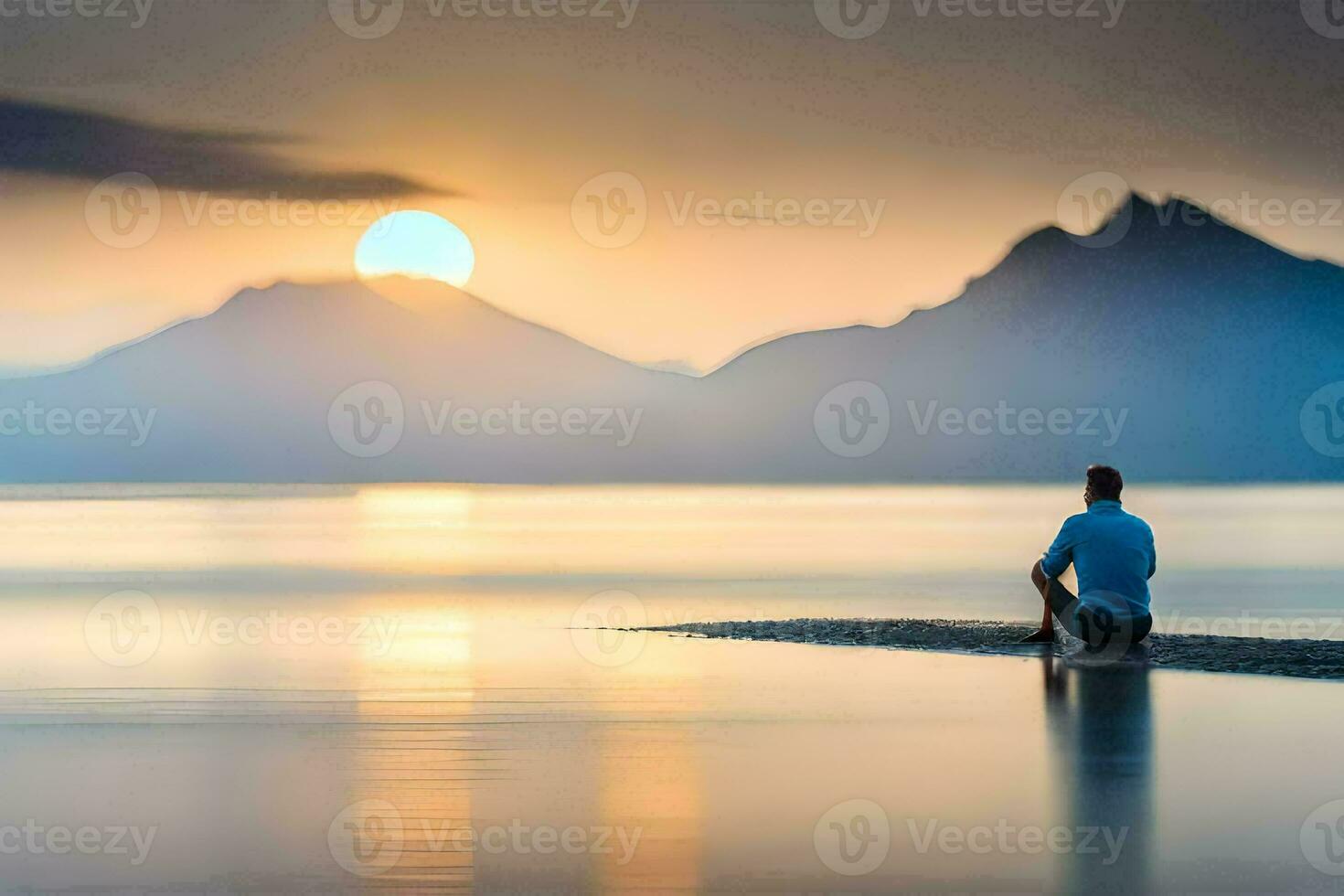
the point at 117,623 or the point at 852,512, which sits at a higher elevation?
the point at 852,512

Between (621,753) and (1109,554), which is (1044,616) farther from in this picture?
(621,753)

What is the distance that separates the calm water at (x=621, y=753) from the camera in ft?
21.8

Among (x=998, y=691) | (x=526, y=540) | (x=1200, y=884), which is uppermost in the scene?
(x=526, y=540)

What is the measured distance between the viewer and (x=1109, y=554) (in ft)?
39.2

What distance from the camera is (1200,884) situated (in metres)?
6.30

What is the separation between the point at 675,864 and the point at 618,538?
93.6 feet

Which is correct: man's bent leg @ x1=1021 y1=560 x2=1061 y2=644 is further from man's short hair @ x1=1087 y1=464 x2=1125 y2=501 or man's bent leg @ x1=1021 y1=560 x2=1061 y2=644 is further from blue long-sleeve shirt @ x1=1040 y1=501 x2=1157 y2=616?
man's short hair @ x1=1087 y1=464 x2=1125 y2=501

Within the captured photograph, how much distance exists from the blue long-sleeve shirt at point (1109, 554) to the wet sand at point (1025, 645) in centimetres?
52

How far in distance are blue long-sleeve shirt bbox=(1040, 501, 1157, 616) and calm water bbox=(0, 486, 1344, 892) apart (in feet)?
1.87

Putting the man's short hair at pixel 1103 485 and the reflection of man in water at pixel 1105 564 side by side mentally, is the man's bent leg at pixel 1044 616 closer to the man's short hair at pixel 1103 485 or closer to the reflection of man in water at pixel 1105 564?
the reflection of man in water at pixel 1105 564

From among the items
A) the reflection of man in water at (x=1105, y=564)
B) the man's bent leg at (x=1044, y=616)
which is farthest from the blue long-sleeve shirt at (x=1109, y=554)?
the man's bent leg at (x=1044, y=616)

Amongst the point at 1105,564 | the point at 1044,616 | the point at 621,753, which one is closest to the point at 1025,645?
the point at 1044,616

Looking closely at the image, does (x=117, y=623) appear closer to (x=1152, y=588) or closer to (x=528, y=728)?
(x=528, y=728)

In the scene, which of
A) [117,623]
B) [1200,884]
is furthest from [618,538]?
[1200,884]
